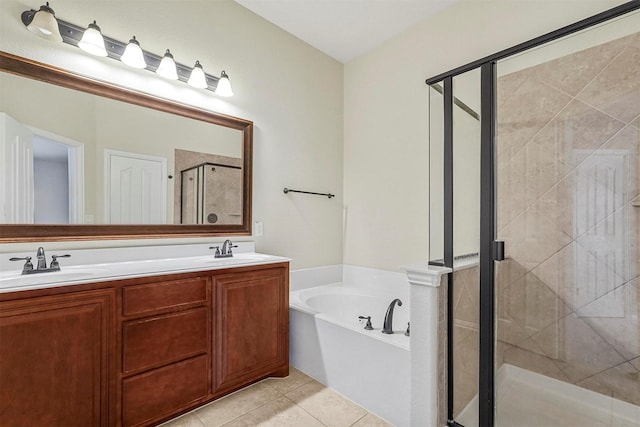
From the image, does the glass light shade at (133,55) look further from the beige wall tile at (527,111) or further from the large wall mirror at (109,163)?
the beige wall tile at (527,111)

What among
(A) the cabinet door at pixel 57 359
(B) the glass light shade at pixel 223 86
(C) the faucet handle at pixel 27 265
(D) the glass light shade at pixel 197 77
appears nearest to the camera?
(A) the cabinet door at pixel 57 359

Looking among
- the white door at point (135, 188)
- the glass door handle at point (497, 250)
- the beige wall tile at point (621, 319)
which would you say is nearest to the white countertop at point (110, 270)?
the white door at point (135, 188)

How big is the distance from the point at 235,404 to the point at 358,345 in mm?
802

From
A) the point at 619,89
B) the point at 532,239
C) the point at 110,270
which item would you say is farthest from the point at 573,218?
the point at 110,270

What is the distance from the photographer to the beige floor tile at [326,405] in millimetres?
1680

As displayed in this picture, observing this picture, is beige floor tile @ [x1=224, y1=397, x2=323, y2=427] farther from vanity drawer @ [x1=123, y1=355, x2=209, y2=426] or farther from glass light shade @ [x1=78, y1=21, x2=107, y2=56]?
glass light shade @ [x1=78, y1=21, x2=107, y2=56]

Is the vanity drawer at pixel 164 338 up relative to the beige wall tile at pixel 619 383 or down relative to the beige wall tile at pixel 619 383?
up

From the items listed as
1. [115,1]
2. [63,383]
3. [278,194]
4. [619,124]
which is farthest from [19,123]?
[619,124]

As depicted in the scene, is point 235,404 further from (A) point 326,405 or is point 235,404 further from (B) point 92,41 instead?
(B) point 92,41

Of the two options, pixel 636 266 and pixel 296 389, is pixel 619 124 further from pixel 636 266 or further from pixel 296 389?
pixel 296 389

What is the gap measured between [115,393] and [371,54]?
10.2ft

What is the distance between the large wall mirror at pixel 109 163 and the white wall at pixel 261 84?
0.27 ft

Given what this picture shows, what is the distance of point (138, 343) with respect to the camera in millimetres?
1468

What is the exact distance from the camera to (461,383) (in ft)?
5.14
